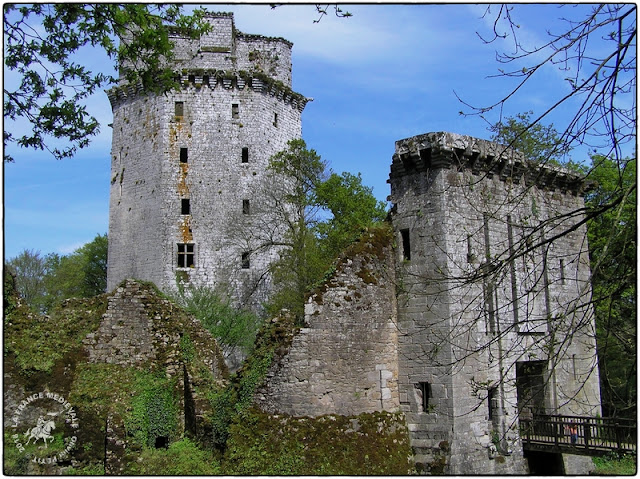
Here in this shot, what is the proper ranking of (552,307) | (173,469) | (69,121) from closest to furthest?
(69,121)
(173,469)
(552,307)

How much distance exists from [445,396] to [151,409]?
6727mm

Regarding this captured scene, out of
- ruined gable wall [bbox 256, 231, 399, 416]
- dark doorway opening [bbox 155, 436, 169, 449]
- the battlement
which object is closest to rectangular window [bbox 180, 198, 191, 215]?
the battlement

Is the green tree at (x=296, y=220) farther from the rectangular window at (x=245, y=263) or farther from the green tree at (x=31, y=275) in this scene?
the green tree at (x=31, y=275)

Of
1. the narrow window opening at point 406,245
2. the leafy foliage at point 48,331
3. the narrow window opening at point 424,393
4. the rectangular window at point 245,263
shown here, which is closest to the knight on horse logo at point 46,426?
the leafy foliage at point 48,331

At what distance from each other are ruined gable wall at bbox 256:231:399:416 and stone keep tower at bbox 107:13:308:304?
21.7 metres

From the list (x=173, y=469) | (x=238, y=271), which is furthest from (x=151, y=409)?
(x=238, y=271)

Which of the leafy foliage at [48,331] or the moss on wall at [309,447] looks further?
the leafy foliage at [48,331]

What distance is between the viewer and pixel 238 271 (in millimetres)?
35906

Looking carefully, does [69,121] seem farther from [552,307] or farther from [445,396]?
[552,307]

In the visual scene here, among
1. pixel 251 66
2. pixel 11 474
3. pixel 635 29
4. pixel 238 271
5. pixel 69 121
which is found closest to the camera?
pixel 635 29

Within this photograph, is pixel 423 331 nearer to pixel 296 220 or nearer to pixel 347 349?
pixel 347 349

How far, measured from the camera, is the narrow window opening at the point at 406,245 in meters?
14.9

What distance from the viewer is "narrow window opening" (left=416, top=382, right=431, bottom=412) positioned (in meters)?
14.0

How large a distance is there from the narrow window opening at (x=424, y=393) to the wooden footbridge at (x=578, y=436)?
81.0 inches
